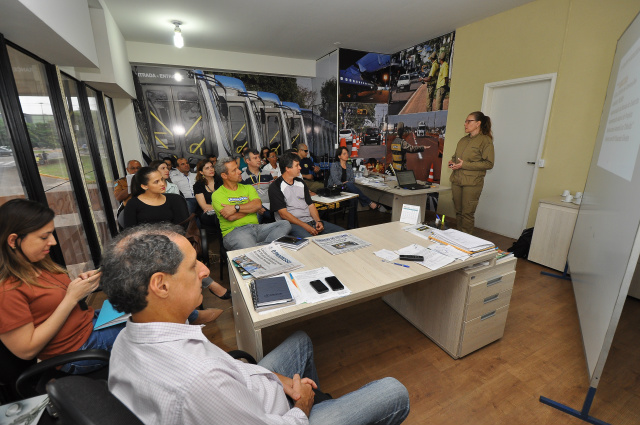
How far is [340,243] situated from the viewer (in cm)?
208

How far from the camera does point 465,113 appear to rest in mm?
4645

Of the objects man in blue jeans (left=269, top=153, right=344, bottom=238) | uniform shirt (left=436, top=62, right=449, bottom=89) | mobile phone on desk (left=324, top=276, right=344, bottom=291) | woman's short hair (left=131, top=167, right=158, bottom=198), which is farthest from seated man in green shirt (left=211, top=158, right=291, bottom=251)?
uniform shirt (left=436, top=62, right=449, bottom=89)

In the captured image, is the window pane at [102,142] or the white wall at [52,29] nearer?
the white wall at [52,29]

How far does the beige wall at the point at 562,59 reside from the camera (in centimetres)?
310

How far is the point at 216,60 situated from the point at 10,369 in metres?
5.82

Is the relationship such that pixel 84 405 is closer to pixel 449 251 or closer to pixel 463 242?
pixel 449 251

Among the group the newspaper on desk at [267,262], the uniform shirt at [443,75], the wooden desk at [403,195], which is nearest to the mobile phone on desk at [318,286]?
the newspaper on desk at [267,262]

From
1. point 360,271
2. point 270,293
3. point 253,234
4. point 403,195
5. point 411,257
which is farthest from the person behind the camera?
point 403,195

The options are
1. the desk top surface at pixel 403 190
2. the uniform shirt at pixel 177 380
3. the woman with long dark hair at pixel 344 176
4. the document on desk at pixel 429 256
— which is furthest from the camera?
the woman with long dark hair at pixel 344 176

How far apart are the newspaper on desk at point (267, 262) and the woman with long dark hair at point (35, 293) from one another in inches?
29.1

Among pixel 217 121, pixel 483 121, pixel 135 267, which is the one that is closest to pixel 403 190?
pixel 483 121

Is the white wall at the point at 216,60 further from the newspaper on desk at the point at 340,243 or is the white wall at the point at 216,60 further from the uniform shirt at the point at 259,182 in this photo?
the newspaper on desk at the point at 340,243

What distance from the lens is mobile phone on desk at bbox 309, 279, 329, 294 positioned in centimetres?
147

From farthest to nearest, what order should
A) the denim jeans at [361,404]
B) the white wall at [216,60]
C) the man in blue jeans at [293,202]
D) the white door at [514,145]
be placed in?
the white wall at [216,60]
the white door at [514,145]
the man in blue jeans at [293,202]
the denim jeans at [361,404]
